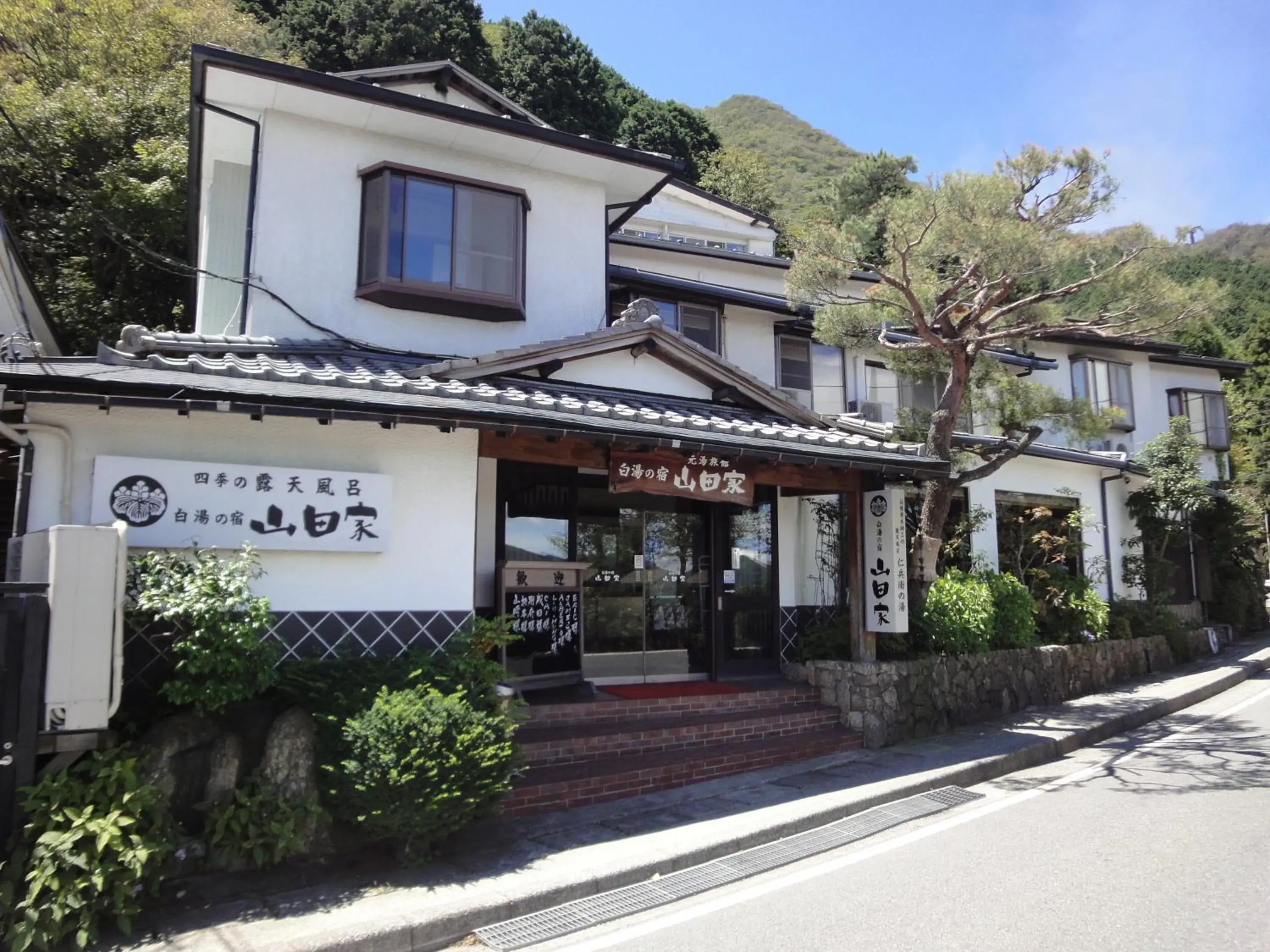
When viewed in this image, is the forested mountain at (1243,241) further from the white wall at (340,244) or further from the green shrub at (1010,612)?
the white wall at (340,244)

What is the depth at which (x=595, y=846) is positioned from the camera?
662cm

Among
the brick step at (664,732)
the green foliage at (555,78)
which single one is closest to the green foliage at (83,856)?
the brick step at (664,732)

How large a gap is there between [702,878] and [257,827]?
10.2 feet

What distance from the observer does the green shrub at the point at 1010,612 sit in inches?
500

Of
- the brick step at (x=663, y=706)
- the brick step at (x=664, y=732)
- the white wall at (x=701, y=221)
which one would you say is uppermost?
the white wall at (x=701, y=221)

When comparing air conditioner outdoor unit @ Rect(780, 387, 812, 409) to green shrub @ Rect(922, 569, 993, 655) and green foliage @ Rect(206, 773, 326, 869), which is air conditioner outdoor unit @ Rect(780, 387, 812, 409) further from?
green foliage @ Rect(206, 773, 326, 869)

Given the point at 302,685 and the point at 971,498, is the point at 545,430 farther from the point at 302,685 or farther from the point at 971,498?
the point at 971,498

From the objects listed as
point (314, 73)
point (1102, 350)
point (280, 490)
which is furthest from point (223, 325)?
point (1102, 350)

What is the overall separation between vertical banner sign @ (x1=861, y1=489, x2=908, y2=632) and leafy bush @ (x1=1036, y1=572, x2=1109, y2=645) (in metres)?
5.30

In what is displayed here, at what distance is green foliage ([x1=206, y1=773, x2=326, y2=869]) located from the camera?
568 centimetres

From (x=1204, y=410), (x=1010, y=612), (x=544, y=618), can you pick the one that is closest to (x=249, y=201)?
(x=544, y=618)

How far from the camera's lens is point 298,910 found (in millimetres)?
5285

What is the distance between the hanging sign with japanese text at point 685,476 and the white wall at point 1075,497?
7610 mm

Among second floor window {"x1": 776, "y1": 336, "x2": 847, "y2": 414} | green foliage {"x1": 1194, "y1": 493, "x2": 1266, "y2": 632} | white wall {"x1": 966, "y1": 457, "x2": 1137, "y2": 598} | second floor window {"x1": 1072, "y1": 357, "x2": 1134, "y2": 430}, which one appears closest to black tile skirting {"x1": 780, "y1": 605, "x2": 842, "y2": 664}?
white wall {"x1": 966, "y1": 457, "x2": 1137, "y2": 598}
